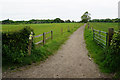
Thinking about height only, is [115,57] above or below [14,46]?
below

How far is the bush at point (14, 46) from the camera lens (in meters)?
5.56

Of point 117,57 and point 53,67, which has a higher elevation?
point 117,57

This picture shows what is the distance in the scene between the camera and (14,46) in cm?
580

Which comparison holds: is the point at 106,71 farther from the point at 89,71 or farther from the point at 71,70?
the point at 71,70

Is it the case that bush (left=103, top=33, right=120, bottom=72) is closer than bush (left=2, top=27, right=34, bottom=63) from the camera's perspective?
Yes

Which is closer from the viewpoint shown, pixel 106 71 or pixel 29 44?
pixel 106 71

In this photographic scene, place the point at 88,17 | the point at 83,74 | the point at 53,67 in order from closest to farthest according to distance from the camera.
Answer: the point at 83,74
the point at 53,67
the point at 88,17

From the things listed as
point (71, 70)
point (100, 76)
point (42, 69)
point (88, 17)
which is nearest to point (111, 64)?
point (100, 76)

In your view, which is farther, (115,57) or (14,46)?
(14,46)

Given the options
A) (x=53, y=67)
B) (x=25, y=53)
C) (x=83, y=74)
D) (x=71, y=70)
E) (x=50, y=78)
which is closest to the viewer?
(x=50, y=78)

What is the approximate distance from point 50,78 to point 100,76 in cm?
191

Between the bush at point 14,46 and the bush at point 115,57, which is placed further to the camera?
the bush at point 14,46

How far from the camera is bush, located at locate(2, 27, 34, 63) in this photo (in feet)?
18.2

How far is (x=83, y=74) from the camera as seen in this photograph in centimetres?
470
